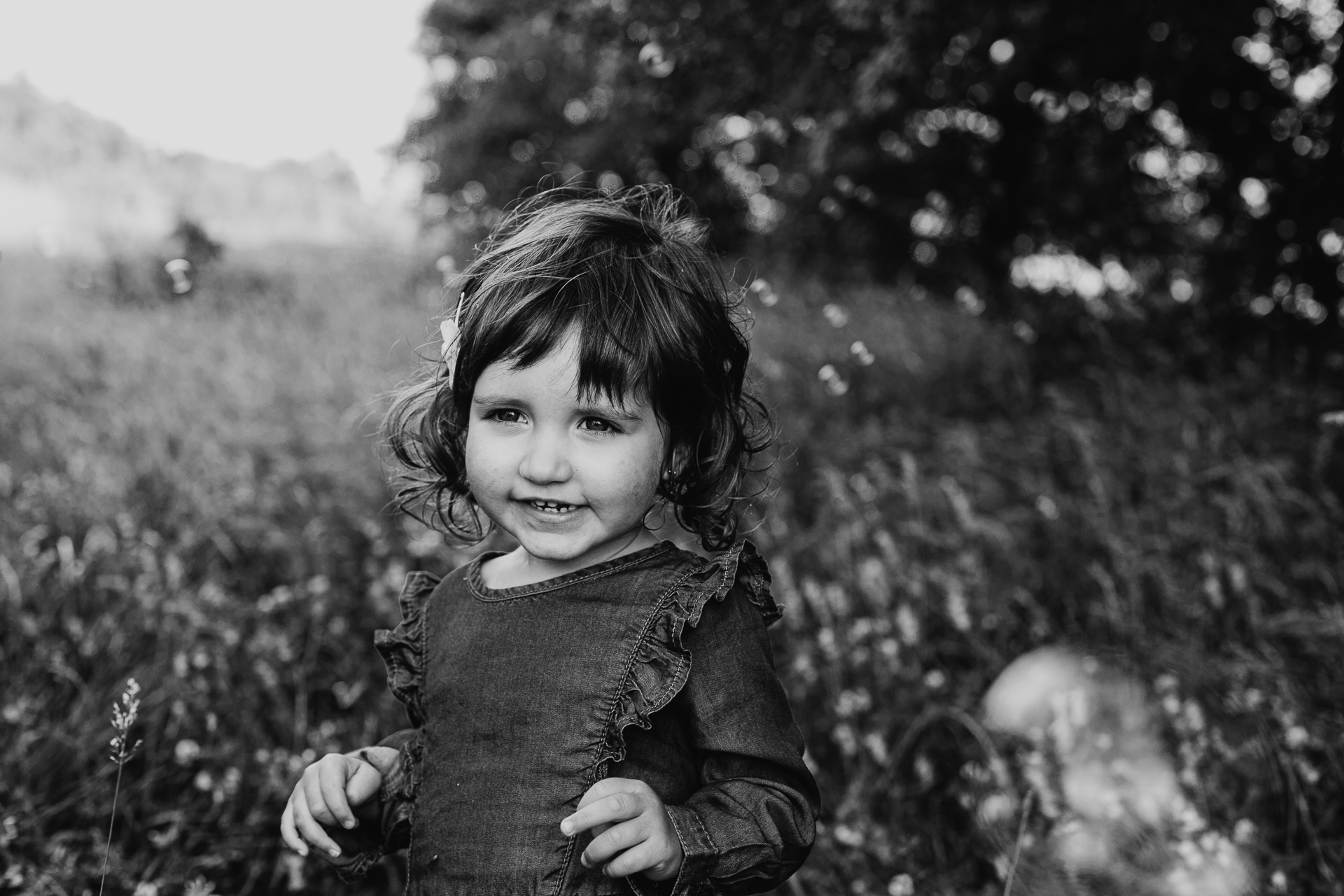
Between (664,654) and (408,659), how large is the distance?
0.48 m

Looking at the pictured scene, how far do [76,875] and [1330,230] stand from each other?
6200 mm

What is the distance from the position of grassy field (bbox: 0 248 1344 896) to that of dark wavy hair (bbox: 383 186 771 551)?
1.06 metres

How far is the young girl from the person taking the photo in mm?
1342

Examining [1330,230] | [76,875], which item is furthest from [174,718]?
Answer: [1330,230]

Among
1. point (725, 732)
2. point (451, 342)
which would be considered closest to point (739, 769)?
point (725, 732)

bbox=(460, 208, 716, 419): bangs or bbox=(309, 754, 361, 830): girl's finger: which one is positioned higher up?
bbox=(460, 208, 716, 419): bangs

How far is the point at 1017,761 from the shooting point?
2773 millimetres

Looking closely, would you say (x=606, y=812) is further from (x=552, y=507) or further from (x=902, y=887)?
(x=902, y=887)

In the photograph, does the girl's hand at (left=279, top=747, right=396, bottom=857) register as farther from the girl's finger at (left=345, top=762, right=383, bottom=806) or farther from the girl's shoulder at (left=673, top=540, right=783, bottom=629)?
the girl's shoulder at (left=673, top=540, right=783, bottom=629)

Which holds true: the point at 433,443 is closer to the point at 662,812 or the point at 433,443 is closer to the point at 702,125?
the point at 662,812

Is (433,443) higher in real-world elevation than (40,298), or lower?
lower

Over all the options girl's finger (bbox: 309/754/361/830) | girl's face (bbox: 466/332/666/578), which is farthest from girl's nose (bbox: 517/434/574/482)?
girl's finger (bbox: 309/754/361/830)

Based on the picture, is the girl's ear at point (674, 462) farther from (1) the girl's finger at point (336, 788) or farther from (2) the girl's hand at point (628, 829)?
(1) the girl's finger at point (336, 788)

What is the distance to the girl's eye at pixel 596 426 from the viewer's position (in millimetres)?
1379
